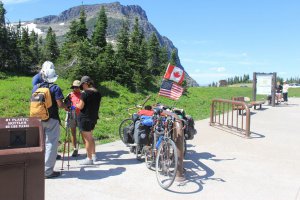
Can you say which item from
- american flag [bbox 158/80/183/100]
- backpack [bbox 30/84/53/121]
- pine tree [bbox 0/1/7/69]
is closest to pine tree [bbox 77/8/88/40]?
pine tree [bbox 0/1/7/69]

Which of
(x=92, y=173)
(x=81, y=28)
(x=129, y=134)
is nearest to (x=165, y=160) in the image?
(x=92, y=173)

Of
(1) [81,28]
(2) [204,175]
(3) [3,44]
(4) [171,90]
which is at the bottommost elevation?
(2) [204,175]

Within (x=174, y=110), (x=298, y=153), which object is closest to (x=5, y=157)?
(x=174, y=110)

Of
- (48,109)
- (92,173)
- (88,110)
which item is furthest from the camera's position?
(88,110)

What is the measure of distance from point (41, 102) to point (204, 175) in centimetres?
300

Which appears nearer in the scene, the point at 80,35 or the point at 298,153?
the point at 298,153

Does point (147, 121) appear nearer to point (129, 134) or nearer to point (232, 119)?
point (129, 134)

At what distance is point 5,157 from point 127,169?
329 centimetres

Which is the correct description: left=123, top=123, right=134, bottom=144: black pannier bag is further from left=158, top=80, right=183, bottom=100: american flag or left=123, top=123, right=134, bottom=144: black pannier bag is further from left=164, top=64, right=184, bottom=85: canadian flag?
left=164, top=64, right=184, bottom=85: canadian flag

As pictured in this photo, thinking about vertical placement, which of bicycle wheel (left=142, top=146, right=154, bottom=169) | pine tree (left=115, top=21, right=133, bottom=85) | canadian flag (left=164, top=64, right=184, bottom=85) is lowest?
bicycle wheel (left=142, top=146, right=154, bottom=169)

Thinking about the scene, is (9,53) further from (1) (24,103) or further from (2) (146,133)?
(2) (146,133)

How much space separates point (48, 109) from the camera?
19.6ft

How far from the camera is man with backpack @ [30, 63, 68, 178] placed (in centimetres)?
586

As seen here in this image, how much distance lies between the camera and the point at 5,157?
3.58m
